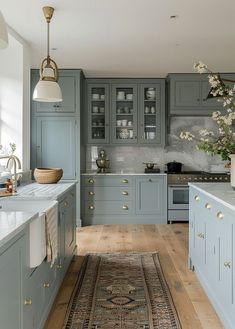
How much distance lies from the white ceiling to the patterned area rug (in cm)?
250

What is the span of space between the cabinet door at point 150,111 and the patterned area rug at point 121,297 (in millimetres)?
2625

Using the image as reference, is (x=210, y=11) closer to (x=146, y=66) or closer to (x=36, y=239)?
(x=146, y=66)

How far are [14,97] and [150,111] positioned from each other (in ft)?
8.39

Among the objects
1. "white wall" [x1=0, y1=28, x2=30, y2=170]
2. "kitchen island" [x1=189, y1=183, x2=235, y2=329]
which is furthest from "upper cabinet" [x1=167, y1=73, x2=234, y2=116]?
"kitchen island" [x1=189, y1=183, x2=235, y2=329]

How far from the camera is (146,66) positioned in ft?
17.9

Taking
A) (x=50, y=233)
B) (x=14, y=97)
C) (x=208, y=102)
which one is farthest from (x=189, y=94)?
(x=50, y=233)

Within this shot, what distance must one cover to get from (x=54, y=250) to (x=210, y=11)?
2.58m

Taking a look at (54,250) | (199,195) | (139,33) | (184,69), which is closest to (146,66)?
(184,69)

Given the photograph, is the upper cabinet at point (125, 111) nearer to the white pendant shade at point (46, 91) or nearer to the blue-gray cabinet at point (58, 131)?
the blue-gray cabinet at point (58, 131)

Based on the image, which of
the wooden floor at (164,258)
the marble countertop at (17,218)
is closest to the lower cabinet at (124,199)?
the wooden floor at (164,258)

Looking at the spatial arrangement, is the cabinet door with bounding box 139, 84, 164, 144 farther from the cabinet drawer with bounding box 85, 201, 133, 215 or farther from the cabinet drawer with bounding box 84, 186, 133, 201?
the cabinet drawer with bounding box 85, 201, 133, 215

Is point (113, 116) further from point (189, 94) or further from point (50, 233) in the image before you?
point (50, 233)

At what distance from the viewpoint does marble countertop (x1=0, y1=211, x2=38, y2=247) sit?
4.92ft

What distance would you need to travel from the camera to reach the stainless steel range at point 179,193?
596cm
